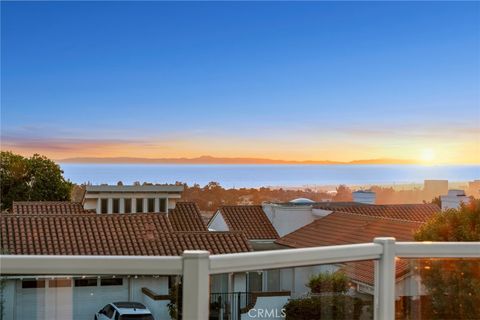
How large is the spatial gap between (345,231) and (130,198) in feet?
31.0

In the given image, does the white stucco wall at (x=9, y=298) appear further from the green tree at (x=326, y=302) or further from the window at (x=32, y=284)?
the green tree at (x=326, y=302)

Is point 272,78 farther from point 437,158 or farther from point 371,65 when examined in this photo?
point 437,158

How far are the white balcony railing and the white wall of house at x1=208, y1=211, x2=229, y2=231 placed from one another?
20.7 metres

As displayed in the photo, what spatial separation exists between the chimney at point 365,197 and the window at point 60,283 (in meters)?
28.7

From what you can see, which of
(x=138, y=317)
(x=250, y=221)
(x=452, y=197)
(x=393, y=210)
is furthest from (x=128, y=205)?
(x=138, y=317)

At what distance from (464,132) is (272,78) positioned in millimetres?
11142

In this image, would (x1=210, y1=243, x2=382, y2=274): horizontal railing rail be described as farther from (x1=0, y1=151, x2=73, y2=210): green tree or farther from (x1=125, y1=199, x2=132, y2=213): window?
(x1=0, y1=151, x2=73, y2=210): green tree

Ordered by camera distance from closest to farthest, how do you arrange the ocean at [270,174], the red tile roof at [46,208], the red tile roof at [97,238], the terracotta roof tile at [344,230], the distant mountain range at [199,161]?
the red tile roof at [97,238] < the terracotta roof tile at [344,230] < the red tile roof at [46,208] < the ocean at [270,174] < the distant mountain range at [199,161]

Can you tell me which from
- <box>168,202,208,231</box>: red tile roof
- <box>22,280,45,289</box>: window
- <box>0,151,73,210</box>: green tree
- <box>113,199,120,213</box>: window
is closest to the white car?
<box>22,280,45,289</box>: window

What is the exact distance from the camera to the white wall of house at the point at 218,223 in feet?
78.9

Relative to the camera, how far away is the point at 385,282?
277 cm

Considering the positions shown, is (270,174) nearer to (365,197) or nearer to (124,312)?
(365,197)

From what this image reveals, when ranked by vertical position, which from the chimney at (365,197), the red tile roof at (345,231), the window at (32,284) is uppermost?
the chimney at (365,197)

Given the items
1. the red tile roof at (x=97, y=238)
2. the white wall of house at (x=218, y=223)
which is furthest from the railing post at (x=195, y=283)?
the white wall of house at (x=218, y=223)
